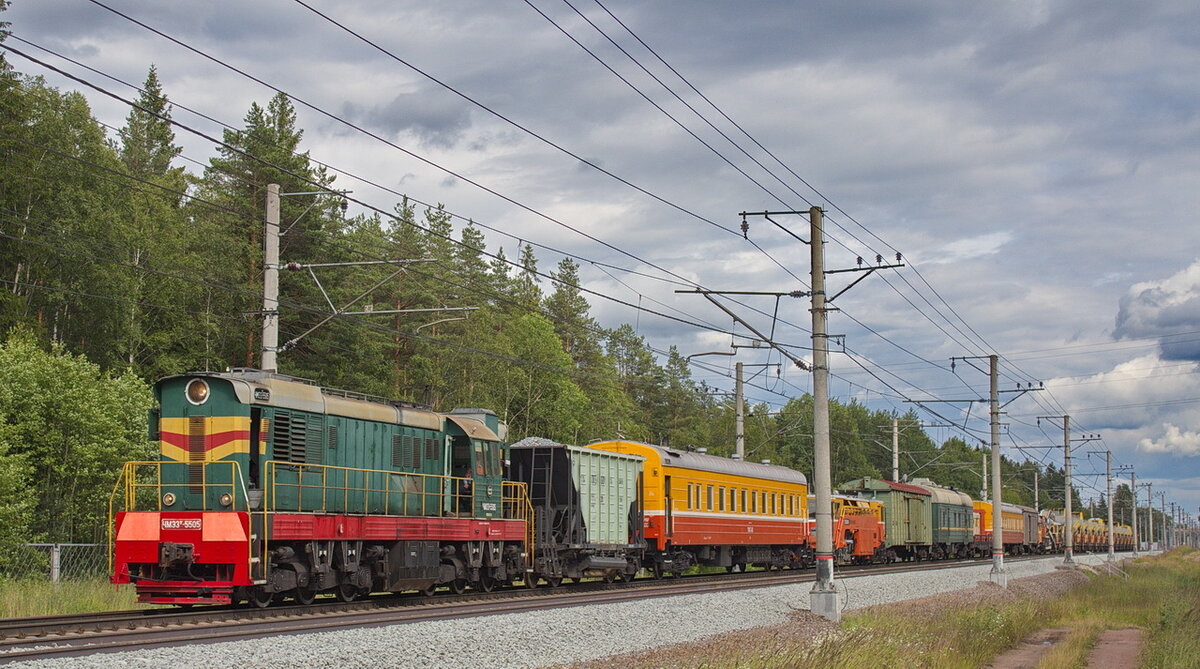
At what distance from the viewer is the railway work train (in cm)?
1889

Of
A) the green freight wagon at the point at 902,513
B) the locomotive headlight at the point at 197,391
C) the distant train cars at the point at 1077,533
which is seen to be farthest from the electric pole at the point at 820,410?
the distant train cars at the point at 1077,533

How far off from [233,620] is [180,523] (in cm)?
211

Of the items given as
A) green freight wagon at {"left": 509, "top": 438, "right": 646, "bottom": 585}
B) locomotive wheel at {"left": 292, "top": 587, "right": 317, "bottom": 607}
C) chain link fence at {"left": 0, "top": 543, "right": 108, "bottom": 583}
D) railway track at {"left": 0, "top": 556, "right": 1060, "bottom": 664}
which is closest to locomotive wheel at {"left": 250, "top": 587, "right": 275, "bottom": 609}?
railway track at {"left": 0, "top": 556, "right": 1060, "bottom": 664}

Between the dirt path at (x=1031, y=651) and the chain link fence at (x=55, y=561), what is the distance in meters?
19.9

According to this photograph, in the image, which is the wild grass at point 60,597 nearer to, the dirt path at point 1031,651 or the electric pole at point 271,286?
the electric pole at point 271,286

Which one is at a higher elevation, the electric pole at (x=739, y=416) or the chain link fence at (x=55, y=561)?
the electric pole at (x=739, y=416)

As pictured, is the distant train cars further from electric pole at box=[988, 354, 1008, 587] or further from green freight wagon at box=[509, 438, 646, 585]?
green freight wagon at box=[509, 438, 646, 585]

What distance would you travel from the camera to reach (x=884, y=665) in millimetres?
18625

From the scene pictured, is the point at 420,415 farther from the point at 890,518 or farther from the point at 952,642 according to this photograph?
the point at 890,518

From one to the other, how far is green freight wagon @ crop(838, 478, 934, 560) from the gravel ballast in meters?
27.4

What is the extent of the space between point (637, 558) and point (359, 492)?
11.8m

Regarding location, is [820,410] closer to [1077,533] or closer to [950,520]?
[950,520]

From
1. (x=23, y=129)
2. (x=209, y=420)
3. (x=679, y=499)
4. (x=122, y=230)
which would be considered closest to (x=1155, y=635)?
(x=679, y=499)

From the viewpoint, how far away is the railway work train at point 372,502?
18.9 metres
